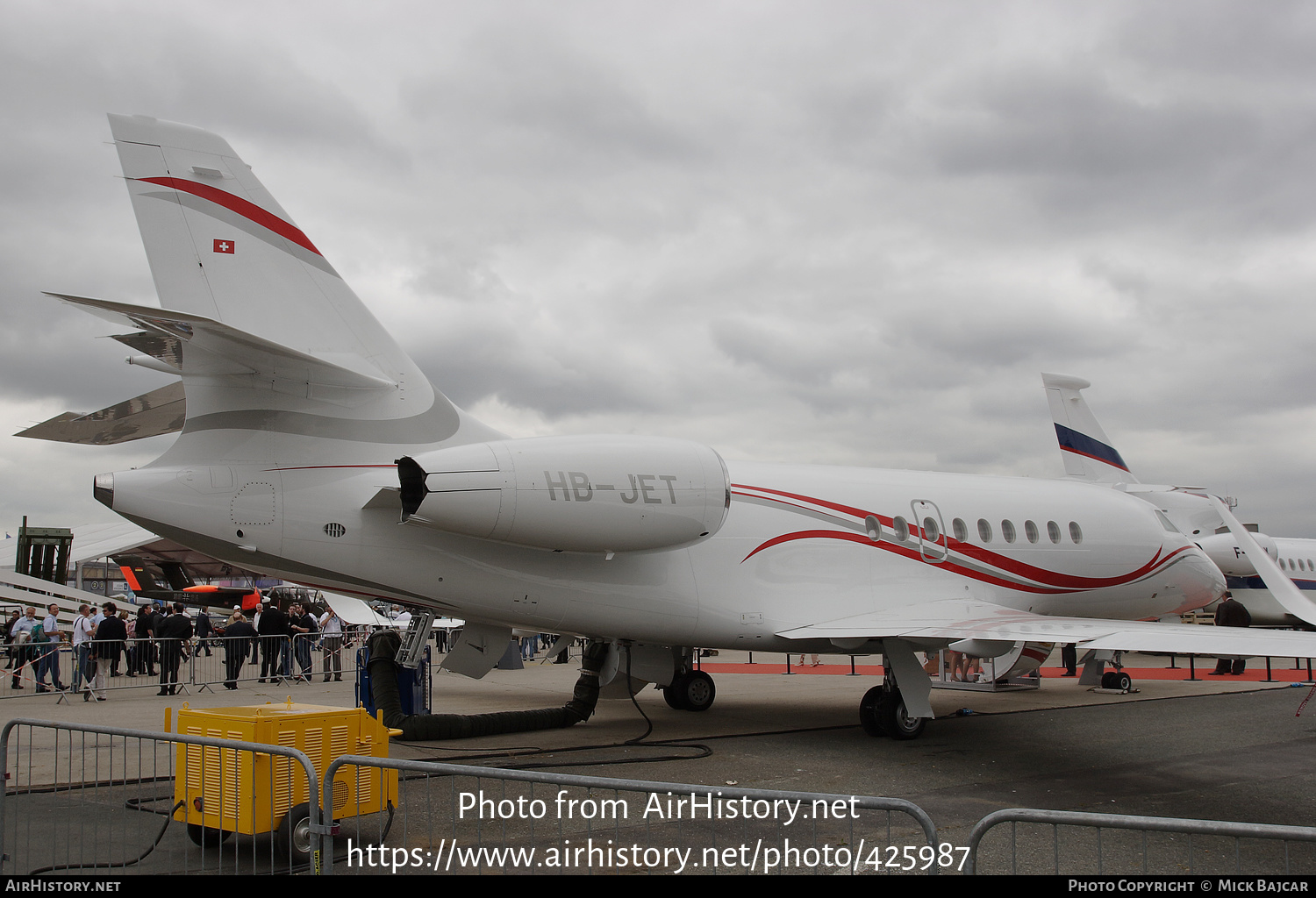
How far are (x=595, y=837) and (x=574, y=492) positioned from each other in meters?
3.56

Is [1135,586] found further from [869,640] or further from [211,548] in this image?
[211,548]

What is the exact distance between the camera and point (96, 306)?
6766 mm

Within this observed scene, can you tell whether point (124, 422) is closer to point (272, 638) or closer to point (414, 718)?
point (414, 718)

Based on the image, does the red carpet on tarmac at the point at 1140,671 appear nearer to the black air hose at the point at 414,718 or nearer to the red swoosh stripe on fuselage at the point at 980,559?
the red swoosh stripe on fuselage at the point at 980,559

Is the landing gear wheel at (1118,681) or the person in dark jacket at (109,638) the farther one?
the person in dark jacket at (109,638)

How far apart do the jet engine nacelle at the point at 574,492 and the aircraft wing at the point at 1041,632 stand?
7.71 ft

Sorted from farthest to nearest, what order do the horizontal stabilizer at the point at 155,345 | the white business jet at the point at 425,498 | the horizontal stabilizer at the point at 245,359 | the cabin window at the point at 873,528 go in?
the cabin window at the point at 873,528 → the white business jet at the point at 425,498 → the horizontal stabilizer at the point at 155,345 → the horizontal stabilizer at the point at 245,359

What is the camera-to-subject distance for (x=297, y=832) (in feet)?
19.8

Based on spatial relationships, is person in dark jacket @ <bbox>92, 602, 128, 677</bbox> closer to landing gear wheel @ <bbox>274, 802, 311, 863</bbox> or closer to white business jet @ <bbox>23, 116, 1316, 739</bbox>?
white business jet @ <bbox>23, 116, 1316, 739</bbox>

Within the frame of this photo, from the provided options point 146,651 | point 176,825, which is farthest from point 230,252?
point 146,651

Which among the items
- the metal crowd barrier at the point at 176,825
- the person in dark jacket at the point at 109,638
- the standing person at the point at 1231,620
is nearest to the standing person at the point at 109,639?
the person in dark jacket at the point at 109,638

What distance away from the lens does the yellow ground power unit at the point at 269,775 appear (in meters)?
5.88

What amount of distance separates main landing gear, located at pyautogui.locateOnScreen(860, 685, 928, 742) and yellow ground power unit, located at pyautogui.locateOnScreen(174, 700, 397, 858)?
670 centimetres
